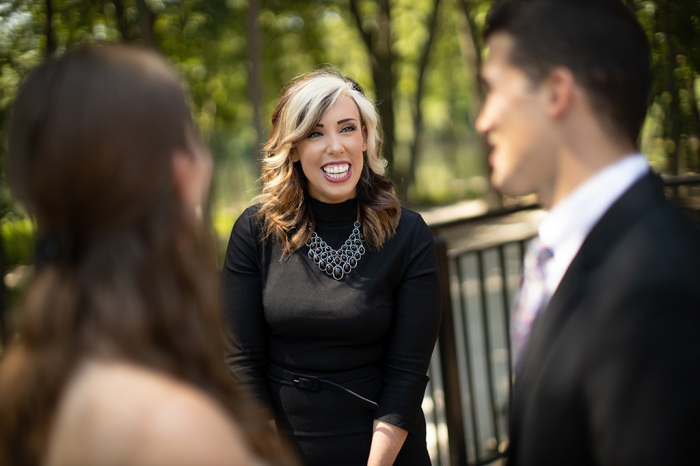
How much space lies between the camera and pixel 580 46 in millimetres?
1251

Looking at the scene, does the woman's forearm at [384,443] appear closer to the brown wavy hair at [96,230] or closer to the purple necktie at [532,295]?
the purple necktie at [532,295]

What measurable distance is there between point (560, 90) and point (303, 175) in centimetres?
135

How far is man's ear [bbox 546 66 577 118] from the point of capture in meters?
1.26

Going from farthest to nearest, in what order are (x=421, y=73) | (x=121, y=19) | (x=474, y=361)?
(x=421, y=73)
(x=474, y=361)
(x=121, y=19)

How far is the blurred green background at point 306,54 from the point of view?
10.5ft

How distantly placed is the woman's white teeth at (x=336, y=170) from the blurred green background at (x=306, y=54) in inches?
27.1

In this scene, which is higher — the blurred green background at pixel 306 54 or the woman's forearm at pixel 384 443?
the blurred green background at pixel 306 54

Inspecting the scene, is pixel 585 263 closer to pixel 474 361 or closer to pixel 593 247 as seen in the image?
pixel 593 247

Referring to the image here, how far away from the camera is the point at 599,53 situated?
1.24 meters

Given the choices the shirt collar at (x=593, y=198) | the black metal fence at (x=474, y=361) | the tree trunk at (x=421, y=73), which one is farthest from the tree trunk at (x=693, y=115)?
the tree trunk at (x=421, y=73)

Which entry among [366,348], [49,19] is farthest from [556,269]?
[49,19]

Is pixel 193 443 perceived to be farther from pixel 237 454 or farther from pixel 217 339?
pixel 217 339

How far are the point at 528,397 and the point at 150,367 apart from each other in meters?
0.70

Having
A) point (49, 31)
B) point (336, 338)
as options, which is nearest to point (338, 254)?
point (336, 338)
